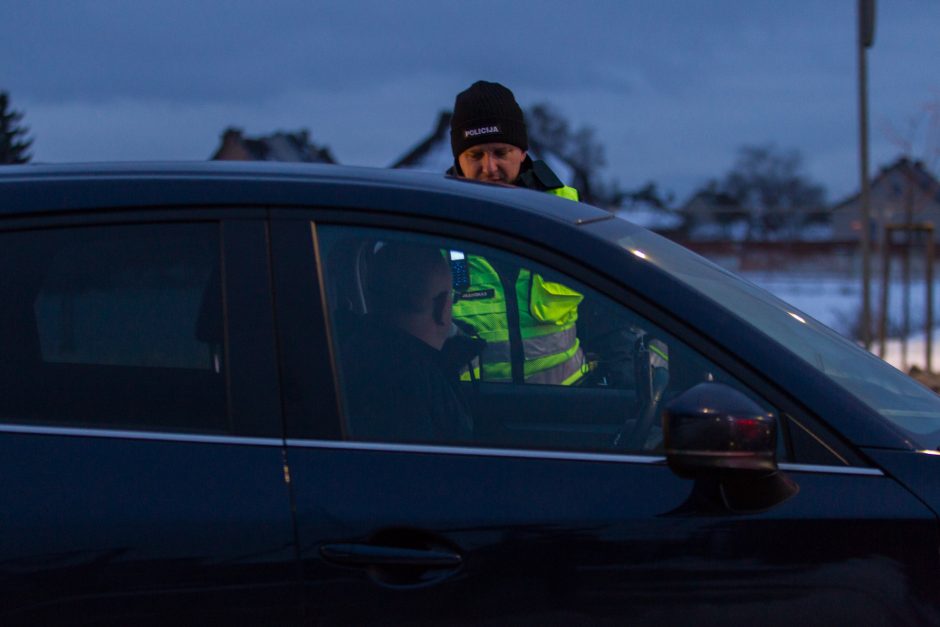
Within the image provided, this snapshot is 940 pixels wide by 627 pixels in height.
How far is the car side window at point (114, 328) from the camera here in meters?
2.19

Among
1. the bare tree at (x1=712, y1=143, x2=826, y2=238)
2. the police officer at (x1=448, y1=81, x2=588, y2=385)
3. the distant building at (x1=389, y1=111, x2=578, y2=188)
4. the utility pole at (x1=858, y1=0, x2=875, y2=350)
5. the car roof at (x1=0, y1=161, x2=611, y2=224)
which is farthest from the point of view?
the bare tree at (x1=712, y1=143, x2=826, y2=238)

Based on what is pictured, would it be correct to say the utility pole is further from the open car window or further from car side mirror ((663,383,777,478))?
car side mirror ((663,383,777,478))

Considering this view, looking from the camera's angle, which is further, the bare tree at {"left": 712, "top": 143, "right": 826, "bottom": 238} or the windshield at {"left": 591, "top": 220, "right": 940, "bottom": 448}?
the bare tree at {"left": 712, "top": 143, "right": 826, "bottom": 238}

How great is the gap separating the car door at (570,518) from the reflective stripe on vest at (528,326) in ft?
0.67

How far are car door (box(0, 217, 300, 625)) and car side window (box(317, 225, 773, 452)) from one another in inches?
7.3

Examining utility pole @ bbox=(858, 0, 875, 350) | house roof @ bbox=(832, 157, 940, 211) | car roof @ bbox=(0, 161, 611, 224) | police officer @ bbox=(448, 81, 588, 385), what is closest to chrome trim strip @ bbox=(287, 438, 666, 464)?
police officer @ bbox=(448, 81, 588, 385)

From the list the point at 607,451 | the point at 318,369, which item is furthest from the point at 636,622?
the point at 318,369

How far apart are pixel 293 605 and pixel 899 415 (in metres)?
1.28

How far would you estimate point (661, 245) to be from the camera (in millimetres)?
2551

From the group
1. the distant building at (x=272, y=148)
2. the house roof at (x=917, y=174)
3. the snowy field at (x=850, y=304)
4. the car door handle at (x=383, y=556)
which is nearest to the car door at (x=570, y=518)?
the car door handle at (x=383, y=556)

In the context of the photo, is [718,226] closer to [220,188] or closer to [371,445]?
[220,188]

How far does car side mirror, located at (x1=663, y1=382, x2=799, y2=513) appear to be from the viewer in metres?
2.01

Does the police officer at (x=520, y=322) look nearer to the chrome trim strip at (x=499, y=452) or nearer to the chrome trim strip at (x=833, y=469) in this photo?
the chrome trim strip at (x=499, y=452)

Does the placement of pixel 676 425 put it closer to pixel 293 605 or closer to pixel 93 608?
pixel 293 605
